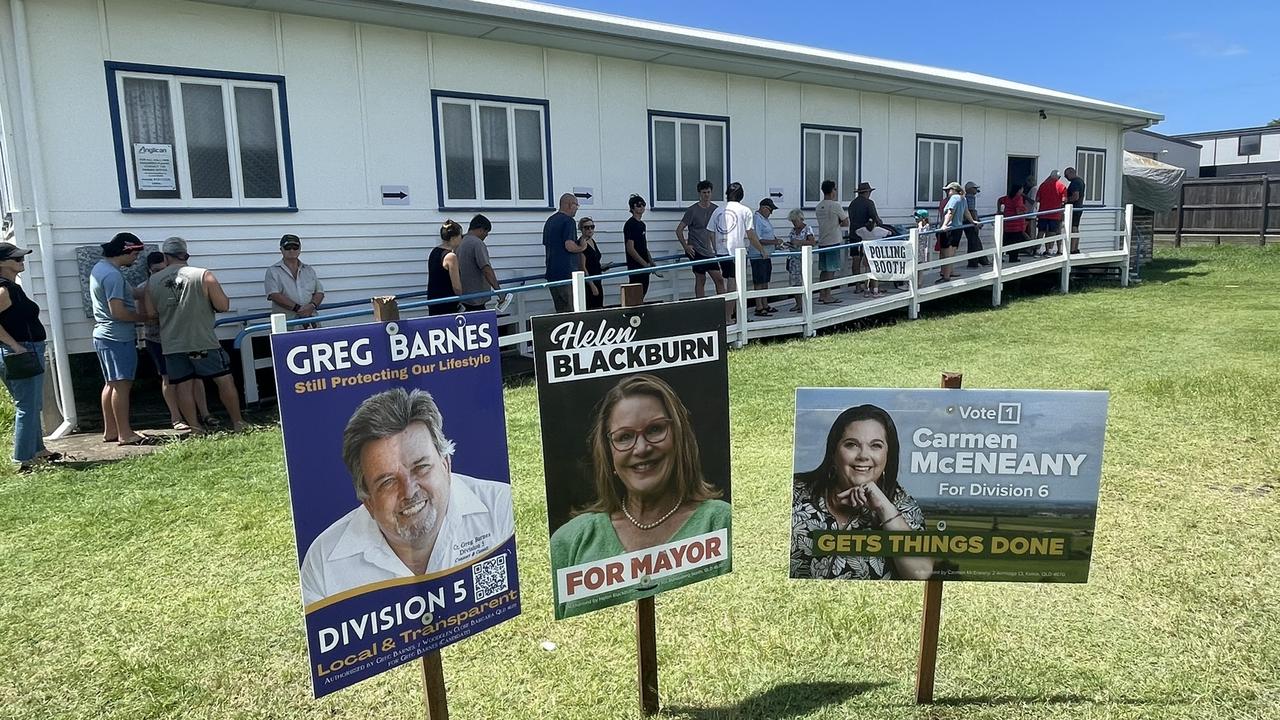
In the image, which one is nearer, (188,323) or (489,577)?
(489,577)

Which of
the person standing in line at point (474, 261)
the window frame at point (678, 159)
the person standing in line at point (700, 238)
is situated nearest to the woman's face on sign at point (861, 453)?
the person standing in line at point (474, 261)

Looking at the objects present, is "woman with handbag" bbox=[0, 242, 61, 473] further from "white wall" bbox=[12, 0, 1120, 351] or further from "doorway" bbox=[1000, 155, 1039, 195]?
"doorway" bbox=[1000, 155, 1039, 195]

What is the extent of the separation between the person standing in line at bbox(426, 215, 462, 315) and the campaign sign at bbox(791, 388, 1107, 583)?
253 inches

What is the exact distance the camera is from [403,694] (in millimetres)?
3266

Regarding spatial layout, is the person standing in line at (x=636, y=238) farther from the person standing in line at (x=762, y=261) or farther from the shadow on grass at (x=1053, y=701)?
the shadow on grass at (x=1053, y=701)

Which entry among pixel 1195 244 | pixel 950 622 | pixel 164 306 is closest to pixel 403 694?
pixel 950 622

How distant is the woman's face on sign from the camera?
283 cm

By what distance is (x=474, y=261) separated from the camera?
351 inches

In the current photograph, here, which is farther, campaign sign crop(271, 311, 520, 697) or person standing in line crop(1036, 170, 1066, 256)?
person standing in line crop(1036, 170, 1066, 256)

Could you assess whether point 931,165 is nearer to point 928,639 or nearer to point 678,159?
point 678,159

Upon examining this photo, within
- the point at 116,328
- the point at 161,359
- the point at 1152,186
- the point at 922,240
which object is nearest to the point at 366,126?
the point at 161,359

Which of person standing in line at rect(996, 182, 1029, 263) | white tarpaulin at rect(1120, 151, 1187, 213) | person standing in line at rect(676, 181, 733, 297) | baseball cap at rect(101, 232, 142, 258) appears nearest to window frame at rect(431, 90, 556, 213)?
person standing in line at rect(676, 181, 733, 297)

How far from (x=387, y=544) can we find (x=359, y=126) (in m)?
7.92

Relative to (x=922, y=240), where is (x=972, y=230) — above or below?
above
